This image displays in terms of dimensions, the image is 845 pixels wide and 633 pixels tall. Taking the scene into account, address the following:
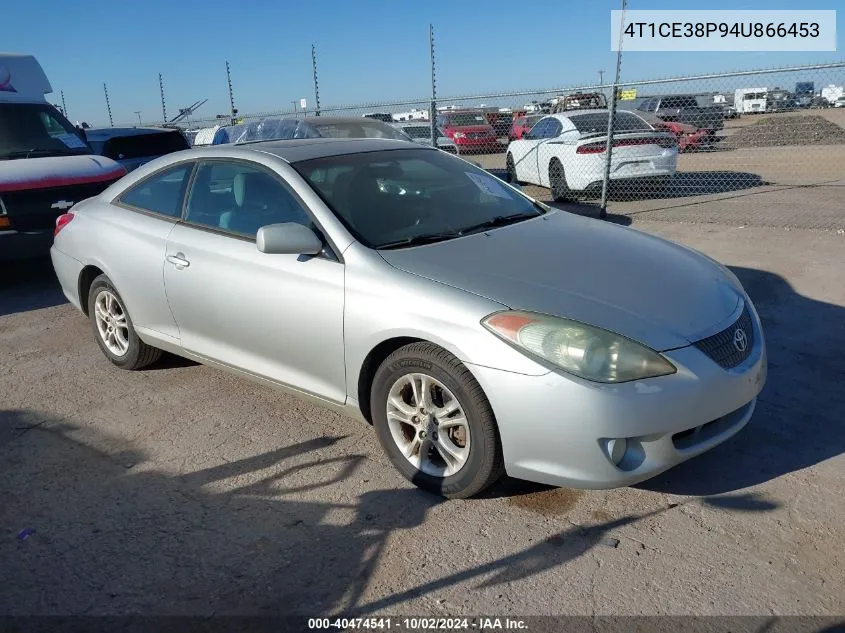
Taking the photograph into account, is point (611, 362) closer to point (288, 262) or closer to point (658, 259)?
point (658, 259)

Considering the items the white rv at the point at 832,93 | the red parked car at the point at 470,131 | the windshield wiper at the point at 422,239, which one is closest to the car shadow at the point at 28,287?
the windshield wiper at the point at 422,239

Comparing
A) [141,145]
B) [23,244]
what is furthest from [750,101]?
[23,244]

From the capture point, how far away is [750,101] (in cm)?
1919

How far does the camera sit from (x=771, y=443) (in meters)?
3.49

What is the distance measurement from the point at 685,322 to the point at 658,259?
0.71 m

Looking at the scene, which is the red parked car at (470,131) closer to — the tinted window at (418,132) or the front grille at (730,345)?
the tinted window at (418,132)

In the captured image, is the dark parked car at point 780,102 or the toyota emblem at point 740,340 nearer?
the toyota emblem at point 740,340

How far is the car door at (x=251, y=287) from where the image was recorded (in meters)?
3.41

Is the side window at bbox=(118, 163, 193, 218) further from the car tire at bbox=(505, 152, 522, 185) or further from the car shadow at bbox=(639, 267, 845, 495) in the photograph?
the car tire at bbox=(505, 152, 522, 185)

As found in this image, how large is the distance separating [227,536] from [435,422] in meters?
0.98

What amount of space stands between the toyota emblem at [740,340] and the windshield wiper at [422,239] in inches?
54.6

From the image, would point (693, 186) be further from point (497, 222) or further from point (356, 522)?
point (356, 522)

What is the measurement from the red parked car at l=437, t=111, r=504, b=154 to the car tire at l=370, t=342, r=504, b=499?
748 inches

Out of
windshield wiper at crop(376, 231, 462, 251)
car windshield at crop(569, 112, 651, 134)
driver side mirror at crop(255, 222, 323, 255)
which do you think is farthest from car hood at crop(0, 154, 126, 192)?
car windshield at crop(569, 112, 651, 134)
